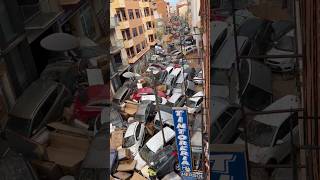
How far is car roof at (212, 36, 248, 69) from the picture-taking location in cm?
119

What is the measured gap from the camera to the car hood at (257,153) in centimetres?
120

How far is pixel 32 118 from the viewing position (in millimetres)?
397

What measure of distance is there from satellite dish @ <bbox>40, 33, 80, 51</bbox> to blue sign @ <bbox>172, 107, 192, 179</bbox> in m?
6.48

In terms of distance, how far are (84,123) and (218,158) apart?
3.09ft

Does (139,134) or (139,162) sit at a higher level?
(139,134)

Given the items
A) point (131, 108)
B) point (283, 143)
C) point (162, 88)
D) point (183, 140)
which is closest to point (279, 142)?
point (283, 143)

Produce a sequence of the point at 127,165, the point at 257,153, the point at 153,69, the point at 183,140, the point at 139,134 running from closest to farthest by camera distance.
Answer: the point at 257,153
the point at 183,140
the point at 127,165
the point at 139,134
the point at 153,69

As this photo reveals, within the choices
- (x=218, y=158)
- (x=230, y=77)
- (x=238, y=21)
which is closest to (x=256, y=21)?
(x=238, y=21)

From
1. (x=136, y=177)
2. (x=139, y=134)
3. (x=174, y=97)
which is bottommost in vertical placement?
(x=136, y=177)

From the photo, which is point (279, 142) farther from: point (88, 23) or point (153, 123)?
point (153, 123)

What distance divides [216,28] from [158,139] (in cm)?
841

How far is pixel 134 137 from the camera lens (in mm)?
9477

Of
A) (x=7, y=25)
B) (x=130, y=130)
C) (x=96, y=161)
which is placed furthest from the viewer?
(x=130, y=130)

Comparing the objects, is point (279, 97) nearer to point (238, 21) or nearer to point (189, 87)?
point (238, 21)
